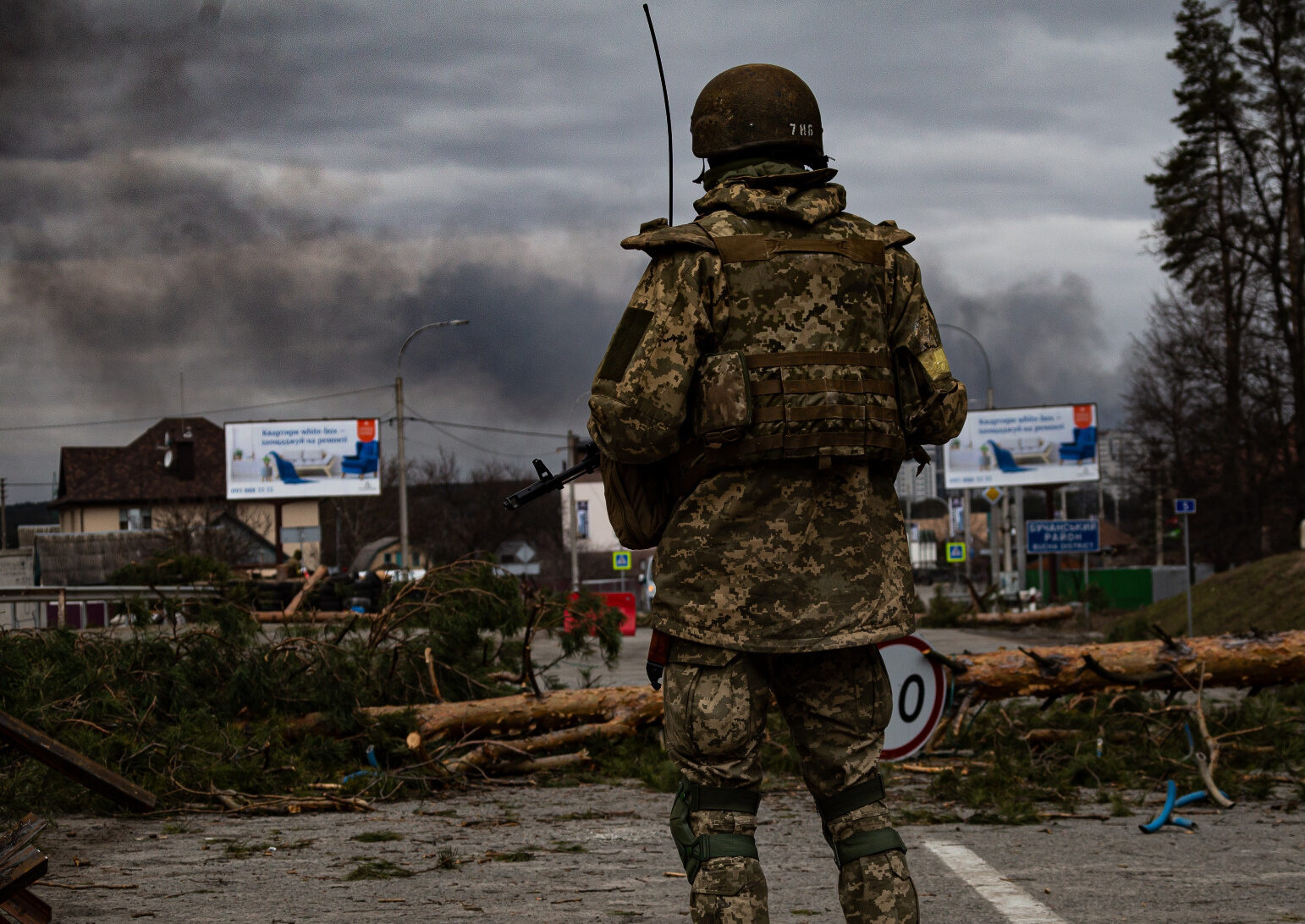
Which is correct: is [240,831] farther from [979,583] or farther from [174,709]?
[979,583]

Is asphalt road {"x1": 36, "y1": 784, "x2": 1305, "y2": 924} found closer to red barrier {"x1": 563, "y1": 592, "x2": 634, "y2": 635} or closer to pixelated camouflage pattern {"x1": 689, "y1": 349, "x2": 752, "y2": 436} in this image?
pixelated camouflage pattern {"x1": 689, "y1": 349, "x2": 752, "y2": 436}

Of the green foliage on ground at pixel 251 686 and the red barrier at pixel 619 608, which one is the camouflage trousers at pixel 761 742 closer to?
the green foliage on ground at pixel 251 686

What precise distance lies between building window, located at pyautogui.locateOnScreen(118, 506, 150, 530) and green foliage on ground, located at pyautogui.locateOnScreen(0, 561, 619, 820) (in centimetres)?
7344

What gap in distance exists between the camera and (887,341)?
3.45 m

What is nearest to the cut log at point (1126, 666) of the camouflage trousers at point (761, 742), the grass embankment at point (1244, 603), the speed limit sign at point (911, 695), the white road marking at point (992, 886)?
the speed limit sign at point (911, 695)

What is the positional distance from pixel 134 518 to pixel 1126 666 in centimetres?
7861

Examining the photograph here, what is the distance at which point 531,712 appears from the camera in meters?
8.23

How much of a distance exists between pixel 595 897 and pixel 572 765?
340 cm

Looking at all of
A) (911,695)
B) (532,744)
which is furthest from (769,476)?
(532,744)

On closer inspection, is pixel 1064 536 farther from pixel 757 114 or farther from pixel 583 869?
pixel 757 114

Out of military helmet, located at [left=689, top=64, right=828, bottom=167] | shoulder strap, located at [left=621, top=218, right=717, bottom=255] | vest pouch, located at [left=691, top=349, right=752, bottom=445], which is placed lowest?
vest pouch, located at [left=691, top=349, right=752, bottom=445]

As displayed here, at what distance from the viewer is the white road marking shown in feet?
14.2

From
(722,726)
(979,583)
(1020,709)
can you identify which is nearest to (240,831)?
(722,726)

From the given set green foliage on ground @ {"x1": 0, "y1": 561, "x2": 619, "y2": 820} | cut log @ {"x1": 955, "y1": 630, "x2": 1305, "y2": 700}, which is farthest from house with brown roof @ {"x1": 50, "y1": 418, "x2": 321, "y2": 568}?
cut log @ {"x1": 955, "y1": 630, "x2": 1305, "y2": 700}
